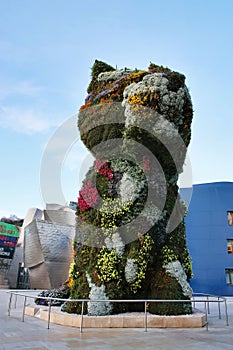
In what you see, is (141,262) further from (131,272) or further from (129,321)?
(129,321)

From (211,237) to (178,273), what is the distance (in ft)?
55.0

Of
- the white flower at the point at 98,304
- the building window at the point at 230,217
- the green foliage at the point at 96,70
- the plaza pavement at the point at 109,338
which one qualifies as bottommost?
the plaza pavement at the point at 109,338

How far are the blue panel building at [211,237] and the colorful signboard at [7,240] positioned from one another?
20.9m

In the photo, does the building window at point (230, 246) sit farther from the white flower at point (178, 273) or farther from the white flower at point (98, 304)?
the white flower at point (98, 304)

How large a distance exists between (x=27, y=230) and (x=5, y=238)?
244 inches

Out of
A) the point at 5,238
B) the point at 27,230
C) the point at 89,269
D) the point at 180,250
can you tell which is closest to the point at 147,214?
the point at 180,250

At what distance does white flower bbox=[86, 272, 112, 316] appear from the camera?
8237mm

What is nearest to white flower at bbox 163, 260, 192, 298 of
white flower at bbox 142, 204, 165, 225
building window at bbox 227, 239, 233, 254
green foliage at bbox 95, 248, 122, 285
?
white flower at bbox 142, 204, 165, 225

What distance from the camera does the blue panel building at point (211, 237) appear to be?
23.8m

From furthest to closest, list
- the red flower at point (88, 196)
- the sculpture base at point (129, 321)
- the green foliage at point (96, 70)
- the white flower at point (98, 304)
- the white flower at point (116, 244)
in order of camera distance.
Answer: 1. the green foliage at point (96, 70)
2. the red flower at point (88, 196)
3. the white flower at point (116, 244)
4. the white flower at point (98, 304)
5. the sculpture base at point (129, 321)

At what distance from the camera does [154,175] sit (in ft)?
32.2

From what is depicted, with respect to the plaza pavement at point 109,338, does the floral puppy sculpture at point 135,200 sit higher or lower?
higher

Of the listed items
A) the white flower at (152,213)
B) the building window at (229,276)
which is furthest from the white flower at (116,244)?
the building window at (229,276)

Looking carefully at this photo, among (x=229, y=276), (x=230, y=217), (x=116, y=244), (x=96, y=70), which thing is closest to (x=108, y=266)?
(x=116, y=244)
